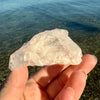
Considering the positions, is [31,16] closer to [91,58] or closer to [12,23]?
[12,23]

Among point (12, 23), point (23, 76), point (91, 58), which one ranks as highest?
point (23, 76)

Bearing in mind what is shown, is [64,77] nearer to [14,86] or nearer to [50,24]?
[14,86]

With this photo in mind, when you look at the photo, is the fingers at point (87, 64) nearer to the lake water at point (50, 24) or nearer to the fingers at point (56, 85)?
the fingers at point (56, 85)

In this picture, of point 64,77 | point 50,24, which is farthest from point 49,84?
A: point 50,24

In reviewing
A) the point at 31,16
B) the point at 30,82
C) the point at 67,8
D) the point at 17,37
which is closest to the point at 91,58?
the point at 30,82

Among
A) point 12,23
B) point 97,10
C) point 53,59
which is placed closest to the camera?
point 53,59
